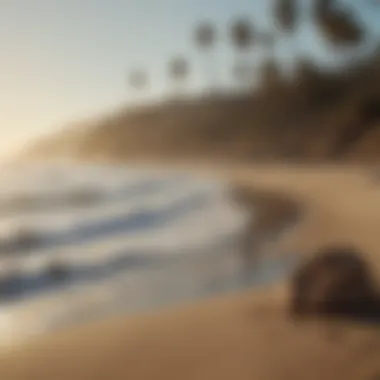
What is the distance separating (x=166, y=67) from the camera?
1078mm

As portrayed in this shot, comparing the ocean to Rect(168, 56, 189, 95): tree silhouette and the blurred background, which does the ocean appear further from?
Rect(168, 56, 189, 95): tree silhouette

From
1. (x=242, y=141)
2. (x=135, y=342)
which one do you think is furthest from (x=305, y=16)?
(x=135, y=342)

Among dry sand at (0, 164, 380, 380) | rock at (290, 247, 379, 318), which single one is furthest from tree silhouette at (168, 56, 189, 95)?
rock at (290, 247, 379, 318)

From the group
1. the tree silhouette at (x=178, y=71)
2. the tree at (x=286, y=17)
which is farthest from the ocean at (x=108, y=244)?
the tree at (x=286, y=17)

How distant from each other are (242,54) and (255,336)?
42 cm

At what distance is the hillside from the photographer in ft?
3.51

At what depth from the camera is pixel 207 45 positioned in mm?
1078

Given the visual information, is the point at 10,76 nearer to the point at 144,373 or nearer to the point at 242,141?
the point at 242,141

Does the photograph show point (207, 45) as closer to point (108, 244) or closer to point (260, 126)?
point (260, 126)

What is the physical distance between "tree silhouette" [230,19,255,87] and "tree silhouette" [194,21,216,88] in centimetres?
3

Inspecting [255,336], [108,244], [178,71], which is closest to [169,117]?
[178,71]

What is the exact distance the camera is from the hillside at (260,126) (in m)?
1.07

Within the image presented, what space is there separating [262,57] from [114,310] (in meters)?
0.43

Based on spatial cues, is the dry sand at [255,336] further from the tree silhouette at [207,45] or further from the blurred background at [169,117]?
the tree silhouette at [207,45]
